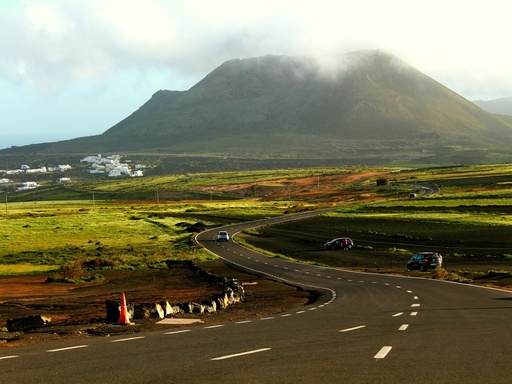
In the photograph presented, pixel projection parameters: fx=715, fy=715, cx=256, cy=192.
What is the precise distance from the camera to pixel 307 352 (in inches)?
645

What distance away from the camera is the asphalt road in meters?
13.5

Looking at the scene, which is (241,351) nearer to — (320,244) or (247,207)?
(320,244)

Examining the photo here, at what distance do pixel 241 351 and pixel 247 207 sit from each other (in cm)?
12923

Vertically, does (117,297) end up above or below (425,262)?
above

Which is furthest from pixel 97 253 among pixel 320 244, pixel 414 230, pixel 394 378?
pixel 394 378

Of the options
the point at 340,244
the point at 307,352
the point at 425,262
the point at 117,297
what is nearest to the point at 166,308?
the point at 307,352

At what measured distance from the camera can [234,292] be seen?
126 ft

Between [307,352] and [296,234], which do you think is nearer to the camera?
[307,352]

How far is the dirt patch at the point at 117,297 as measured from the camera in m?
23.0

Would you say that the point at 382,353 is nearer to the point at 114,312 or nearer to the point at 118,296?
the point at 114,312

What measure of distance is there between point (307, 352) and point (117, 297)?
28.7 meters

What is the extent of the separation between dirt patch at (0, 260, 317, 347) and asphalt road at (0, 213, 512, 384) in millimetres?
2550

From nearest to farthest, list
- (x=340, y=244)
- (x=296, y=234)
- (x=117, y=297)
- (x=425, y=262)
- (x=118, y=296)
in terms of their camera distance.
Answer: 1. (x=117, y=297)
2. (x=118, y=296)
3. (x=425, y=262)
4. (x=340, y=244)
5. (x=296, y=234)

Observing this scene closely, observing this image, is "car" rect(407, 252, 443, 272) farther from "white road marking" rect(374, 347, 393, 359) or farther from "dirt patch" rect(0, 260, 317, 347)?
"white road marking" rect(374, 347, 393, 359)
